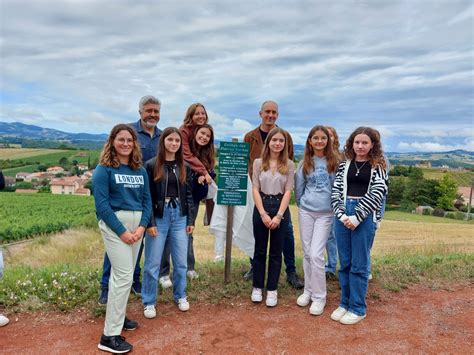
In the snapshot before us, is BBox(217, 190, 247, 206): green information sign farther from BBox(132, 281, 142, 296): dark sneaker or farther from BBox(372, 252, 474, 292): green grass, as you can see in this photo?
BBox(372, 252, 474, 292): green grass

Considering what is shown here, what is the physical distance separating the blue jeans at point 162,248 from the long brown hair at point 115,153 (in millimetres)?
765

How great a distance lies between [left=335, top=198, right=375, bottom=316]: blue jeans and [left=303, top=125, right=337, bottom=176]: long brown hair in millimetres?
617

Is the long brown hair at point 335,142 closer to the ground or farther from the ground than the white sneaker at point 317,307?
farther from the ground

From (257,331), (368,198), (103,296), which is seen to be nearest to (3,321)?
(103,296)

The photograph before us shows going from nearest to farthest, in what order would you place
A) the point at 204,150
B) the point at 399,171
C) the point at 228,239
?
the point at 204,150 → the point at 228,239 → the point at 399,171

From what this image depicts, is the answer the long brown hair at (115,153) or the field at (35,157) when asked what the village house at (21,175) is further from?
the long brown hair at (115,153)

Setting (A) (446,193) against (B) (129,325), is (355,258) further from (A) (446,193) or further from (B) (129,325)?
(A) (446,193)

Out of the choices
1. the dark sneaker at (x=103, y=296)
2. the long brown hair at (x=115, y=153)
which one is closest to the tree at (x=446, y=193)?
the dark sneaker at (x=103, y=296)

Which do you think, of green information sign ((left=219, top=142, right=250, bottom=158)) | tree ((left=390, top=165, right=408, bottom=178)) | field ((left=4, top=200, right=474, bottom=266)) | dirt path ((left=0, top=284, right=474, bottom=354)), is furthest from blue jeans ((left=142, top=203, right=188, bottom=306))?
tree ((left=390, top=165, right=408, bottom=178))

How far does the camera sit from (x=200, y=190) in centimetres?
539

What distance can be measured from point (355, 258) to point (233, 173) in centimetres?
198

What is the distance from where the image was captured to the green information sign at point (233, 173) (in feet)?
17.5

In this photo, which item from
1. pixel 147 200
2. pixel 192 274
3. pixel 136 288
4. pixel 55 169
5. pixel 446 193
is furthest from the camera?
pixel 55 169

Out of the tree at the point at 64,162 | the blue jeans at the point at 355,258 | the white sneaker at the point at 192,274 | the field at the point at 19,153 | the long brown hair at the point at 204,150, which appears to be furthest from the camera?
the field at the point at 19,153
